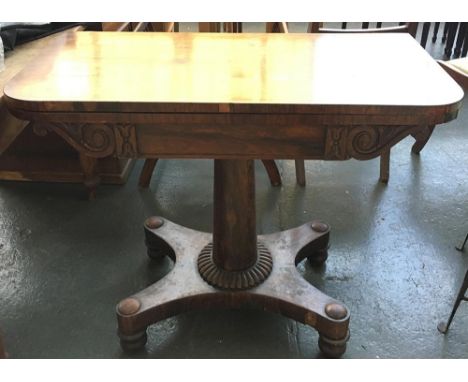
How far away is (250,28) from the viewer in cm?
425

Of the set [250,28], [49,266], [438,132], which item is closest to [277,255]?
[49,266]

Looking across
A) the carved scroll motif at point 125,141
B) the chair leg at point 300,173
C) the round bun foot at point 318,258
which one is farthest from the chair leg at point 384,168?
the carved scroll motif at point 125,141

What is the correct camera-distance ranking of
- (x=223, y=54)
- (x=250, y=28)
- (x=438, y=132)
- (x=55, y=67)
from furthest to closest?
(x=250, y=28) < (x=438, y=132) < (x=223, y=54) < (x=55, y=67)

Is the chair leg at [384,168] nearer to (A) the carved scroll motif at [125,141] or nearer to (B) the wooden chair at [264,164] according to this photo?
(B) the wooden chair at [264,164]

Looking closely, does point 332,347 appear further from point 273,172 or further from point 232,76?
point 273,172

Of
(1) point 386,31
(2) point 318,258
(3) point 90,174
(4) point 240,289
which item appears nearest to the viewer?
(4) point 240,289

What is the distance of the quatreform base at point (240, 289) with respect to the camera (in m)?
1.43

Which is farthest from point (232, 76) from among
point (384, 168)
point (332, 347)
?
point (384, 168)

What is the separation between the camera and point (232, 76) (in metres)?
1.13

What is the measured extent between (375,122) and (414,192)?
1378 millimetres

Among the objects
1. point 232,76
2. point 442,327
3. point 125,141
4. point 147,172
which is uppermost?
point 232,76

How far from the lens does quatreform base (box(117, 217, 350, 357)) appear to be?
4.68 ft

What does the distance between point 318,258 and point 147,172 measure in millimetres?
916

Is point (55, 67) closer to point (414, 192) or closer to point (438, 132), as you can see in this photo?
point (414, 192)
